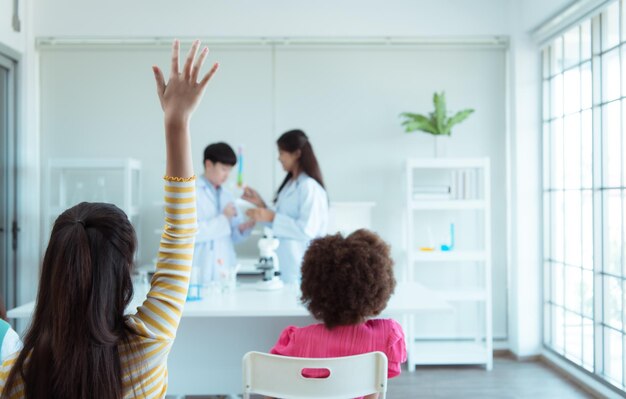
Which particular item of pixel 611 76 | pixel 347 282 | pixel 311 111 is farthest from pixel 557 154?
pixel 347 282

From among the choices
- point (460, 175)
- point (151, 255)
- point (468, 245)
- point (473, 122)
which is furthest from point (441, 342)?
point (151, 255)

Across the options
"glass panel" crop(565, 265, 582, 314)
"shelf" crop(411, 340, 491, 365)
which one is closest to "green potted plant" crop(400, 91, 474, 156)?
"glass panel" crop(565, 265, 582, 314)

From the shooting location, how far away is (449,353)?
4.41 m

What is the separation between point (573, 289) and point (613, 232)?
684 mm

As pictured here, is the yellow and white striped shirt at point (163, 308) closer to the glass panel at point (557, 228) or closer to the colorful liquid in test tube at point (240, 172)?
the colorful liquid in test tube at point (240, 172)

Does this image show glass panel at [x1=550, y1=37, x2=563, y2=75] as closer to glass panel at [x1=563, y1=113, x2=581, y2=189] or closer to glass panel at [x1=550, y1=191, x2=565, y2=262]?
glass panel at [x1=563, y1=113, x2=581, y2=189]

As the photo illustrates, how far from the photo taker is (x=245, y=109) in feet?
15.5

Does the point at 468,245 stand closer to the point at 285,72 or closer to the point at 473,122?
the point at 473,122

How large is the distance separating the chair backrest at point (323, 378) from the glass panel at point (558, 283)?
292 cm

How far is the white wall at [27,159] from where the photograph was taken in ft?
14.5

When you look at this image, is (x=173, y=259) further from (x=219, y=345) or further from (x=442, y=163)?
(x=442, y=163)

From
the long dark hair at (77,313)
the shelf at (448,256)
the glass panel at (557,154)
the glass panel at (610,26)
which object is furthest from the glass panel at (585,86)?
the long dark hair at (77,313)

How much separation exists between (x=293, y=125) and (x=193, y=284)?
2.06 meters

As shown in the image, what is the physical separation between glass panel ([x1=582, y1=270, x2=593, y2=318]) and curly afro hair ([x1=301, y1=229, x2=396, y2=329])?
2.44 m
